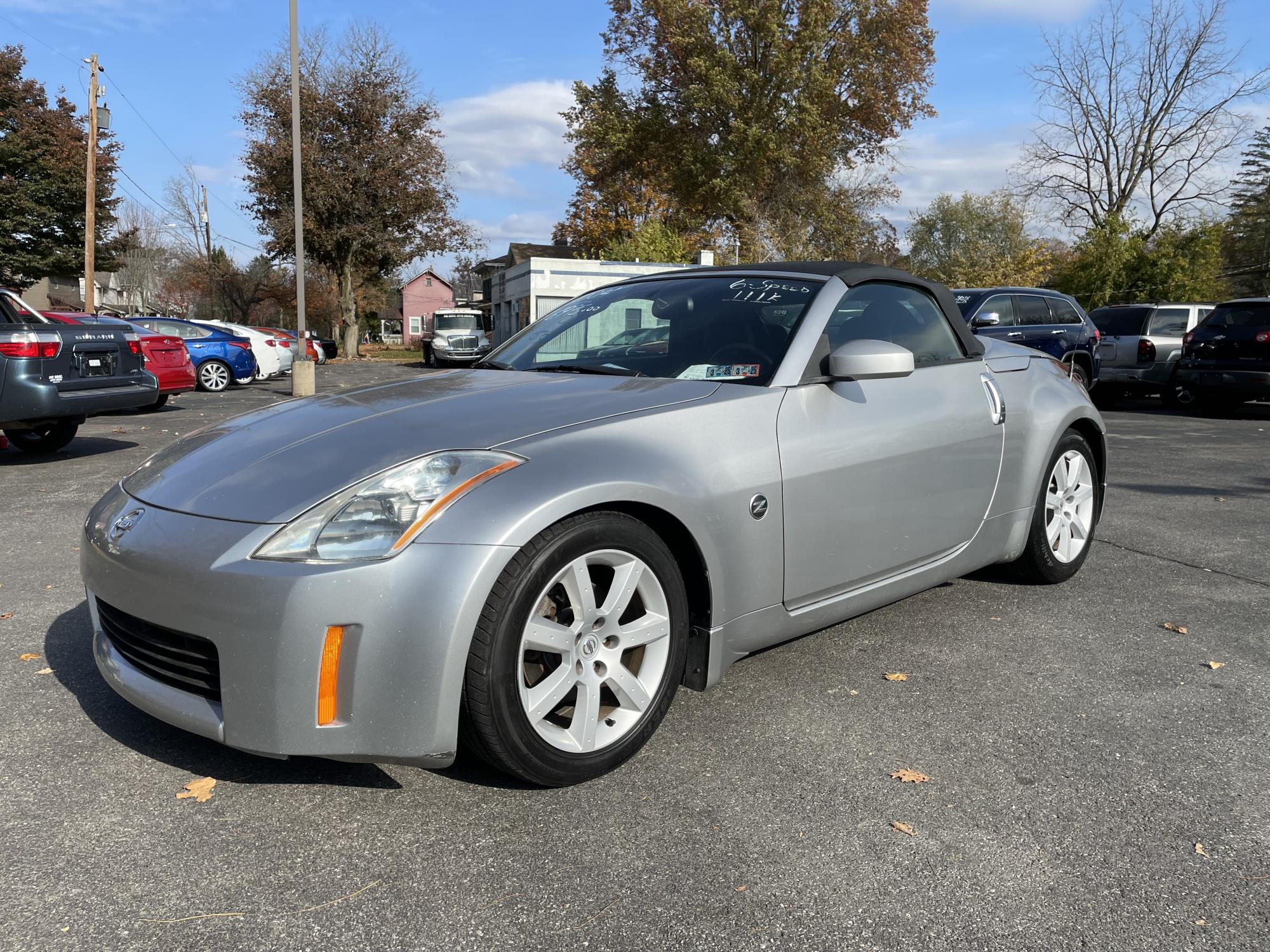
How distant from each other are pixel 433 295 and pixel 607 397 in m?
102

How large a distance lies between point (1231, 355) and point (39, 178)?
4945 centimetres

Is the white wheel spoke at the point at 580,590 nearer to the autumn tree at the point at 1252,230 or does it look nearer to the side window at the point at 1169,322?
the side window at the point at 1169,322

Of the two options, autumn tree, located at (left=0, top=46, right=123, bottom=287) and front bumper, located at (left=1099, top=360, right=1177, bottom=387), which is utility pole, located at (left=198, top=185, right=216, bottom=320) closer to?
autumn tree, located at (left=0, top=46, right=123, bottom=287)

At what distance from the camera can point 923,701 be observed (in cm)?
338

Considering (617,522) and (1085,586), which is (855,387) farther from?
(1085,586)

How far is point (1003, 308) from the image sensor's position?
47.1 ft

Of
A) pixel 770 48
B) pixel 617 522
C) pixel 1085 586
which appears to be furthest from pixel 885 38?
pixel 617 522

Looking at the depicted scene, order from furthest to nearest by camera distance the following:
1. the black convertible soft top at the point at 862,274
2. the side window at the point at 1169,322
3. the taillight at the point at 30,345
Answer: the side window at the point at 1169,322
the taillight at the point at 30,345
the black convertible soft top at the point at 862,274

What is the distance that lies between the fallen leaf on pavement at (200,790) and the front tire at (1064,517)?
351 centimetres

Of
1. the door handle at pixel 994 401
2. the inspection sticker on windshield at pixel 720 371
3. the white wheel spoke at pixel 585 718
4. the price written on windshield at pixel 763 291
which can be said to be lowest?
the white wheel spoke at pixel 585 718

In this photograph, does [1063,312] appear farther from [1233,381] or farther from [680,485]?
[680,485]

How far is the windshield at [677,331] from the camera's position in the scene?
341cm

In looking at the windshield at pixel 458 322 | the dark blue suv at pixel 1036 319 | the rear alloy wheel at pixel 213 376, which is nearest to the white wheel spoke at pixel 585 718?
the dark blue suv at pixel 1036 319

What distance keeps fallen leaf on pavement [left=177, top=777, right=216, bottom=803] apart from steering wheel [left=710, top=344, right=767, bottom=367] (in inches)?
80.2
